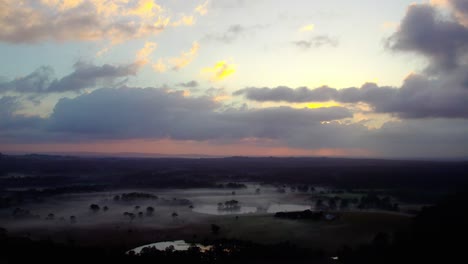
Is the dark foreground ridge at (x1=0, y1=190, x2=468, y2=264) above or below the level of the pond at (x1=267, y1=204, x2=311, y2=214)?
above

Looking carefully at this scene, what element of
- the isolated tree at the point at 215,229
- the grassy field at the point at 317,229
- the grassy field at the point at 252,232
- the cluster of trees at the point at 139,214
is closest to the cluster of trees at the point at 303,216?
the grassy field at the point at 317,229

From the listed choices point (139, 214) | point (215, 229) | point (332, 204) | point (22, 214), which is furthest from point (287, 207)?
point (22, 214)

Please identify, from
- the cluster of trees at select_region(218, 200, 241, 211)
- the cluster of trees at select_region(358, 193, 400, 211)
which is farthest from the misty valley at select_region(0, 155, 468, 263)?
the cluster of trees at select_region(358, 193, 400, 211)

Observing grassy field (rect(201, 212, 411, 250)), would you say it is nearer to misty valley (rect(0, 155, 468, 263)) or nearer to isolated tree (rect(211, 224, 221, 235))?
misty valley (rect(0, 155, 468, 263))

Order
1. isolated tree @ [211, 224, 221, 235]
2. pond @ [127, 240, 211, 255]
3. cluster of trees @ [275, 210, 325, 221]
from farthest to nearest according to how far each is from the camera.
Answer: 1. cluster of trees @ [275, 210, 325, 221]
2. isolated tree @ [211, 224, 221, 235]
3. pond @ [127, 240, 211, 255]

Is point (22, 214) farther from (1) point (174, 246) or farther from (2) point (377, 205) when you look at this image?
(2) point (377, 205)

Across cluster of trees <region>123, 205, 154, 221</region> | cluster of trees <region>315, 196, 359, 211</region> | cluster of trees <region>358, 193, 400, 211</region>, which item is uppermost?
cluster of trees <region>358, 193, 400, 211</region>

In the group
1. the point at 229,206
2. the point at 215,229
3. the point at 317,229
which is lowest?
the point at 229,206

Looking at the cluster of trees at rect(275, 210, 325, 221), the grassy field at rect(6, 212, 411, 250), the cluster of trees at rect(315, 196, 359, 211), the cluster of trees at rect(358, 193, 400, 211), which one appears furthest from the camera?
the cluster of trees at rect(315, 196, 359, 211)

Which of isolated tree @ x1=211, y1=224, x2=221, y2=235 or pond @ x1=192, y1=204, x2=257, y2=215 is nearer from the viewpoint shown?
isolated tree @ x1=211, y1=224, x2=221, y2=235
